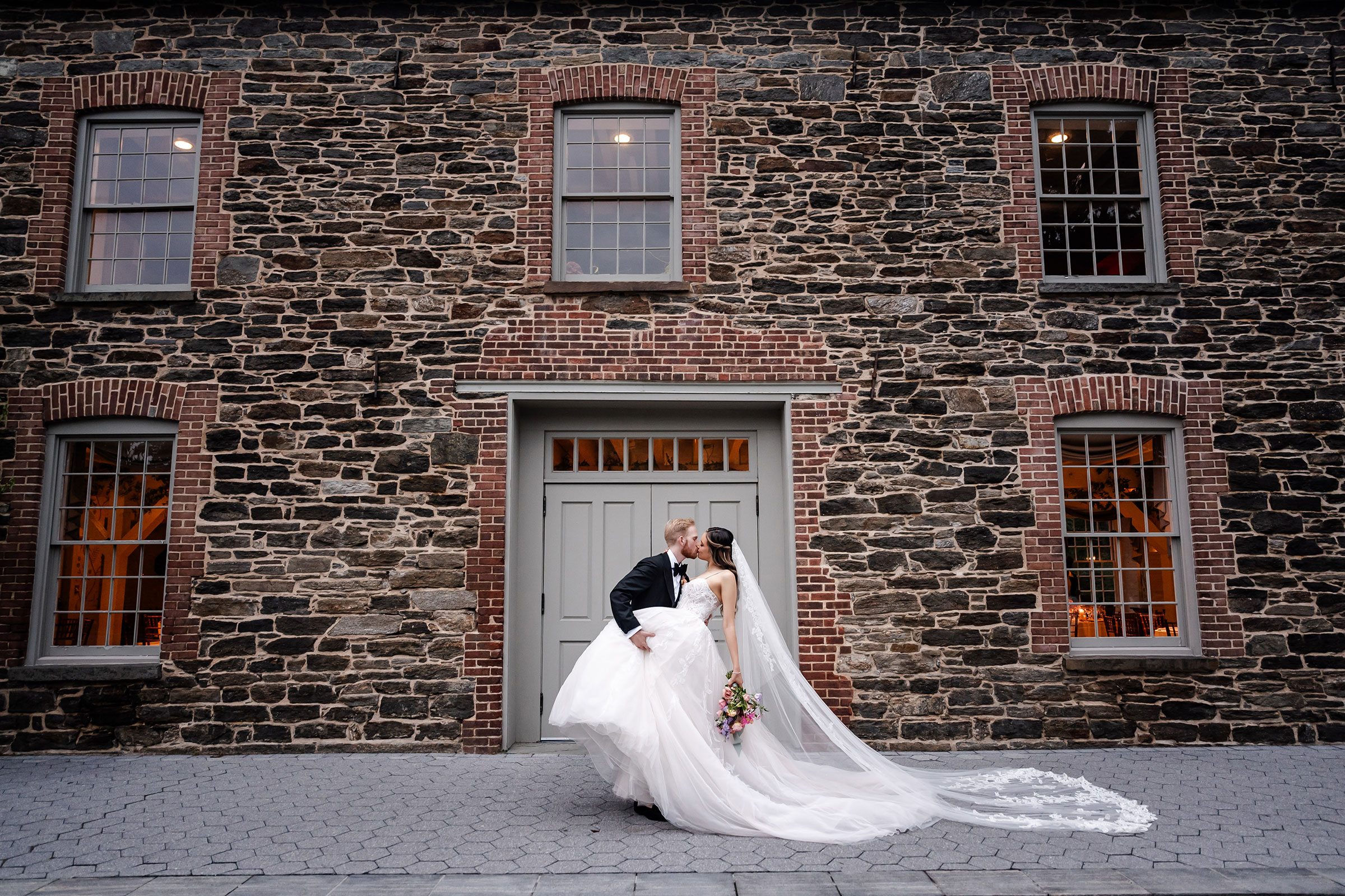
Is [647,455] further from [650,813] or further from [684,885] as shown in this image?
[684,885]

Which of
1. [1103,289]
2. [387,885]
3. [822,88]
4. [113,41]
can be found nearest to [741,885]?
[387,885]

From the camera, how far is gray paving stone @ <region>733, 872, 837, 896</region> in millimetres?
3959

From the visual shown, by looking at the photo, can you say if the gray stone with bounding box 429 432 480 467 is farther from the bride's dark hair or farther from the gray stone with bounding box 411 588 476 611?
the bride's dark hair

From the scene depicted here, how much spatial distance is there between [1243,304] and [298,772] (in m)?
9.52

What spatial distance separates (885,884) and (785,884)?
51cm

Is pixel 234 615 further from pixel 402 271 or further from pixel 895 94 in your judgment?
pixel 895 94

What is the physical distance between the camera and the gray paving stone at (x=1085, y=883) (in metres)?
3.95

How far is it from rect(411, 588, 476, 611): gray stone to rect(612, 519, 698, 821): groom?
2235 millimetres

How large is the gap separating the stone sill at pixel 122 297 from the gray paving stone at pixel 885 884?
7.41m

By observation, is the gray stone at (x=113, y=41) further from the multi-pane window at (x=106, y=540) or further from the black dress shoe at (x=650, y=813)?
the black dress shoe at (x=650, y=813)

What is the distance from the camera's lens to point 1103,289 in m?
7.72

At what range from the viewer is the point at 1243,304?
776 cm

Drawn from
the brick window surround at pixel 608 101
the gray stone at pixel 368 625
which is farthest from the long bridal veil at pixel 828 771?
the brick window surround at pixel 608 101

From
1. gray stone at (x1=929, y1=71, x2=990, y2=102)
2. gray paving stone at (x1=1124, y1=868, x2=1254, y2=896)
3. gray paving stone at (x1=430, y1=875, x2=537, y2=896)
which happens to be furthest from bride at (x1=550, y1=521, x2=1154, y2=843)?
gray stone at (x1=929, y1=71, x2=990, y2=102)
